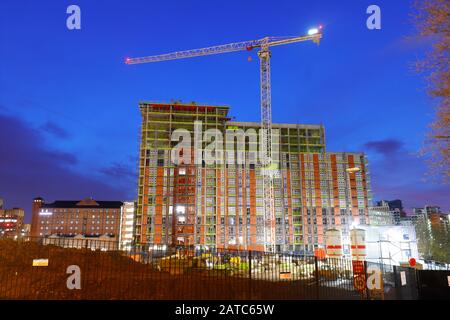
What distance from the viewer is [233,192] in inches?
3770

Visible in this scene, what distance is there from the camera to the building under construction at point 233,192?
3627 inches

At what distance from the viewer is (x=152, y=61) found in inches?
4156

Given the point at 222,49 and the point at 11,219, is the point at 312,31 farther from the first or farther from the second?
the point at 11,219

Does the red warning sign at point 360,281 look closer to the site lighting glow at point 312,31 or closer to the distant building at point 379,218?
the site lighting glow at point 312,31

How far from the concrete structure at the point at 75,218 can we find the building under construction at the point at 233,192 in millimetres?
85493

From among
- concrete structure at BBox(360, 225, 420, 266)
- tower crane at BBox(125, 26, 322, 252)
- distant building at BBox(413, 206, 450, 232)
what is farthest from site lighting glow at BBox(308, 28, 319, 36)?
concrete structure at BBox(360, 225, 420, 266)

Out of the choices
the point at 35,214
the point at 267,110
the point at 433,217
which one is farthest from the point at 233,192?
the point at 35,214

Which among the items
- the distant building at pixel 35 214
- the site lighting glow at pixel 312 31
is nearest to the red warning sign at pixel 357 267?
the site lighting glow at pixel 312 31

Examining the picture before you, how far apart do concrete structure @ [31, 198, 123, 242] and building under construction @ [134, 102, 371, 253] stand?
85.5m

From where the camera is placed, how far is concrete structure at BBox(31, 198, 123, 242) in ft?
559

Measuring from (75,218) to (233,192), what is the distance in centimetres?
10659

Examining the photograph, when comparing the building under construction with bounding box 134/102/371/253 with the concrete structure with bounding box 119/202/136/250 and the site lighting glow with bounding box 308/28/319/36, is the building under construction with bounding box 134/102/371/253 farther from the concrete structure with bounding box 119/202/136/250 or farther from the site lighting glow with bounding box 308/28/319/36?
the site lighting glow with bounding box 308/28/319/36

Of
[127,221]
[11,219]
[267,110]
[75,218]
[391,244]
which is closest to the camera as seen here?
[391,244]
